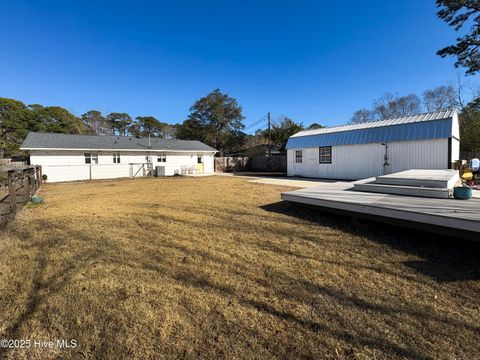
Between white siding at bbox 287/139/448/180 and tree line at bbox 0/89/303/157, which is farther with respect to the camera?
tree line at bbox 0/89/303/157

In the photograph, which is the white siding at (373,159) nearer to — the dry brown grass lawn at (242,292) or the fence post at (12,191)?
the dry brown grass lawn at (242,292)

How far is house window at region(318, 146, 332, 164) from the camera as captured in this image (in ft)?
47.6

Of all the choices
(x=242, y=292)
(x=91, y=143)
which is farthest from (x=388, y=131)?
(x=91, y=143)

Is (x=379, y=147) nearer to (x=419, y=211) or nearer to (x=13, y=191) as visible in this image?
(x=419, y=211)

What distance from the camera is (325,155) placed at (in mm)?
14773

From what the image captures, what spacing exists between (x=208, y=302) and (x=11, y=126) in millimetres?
36900

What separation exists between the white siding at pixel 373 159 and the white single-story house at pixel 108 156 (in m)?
11.3

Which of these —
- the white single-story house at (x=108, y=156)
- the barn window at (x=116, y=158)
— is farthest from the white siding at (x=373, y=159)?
the barn window at (x=116, y=158)

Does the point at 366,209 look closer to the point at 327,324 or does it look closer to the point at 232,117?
the point at 327,324

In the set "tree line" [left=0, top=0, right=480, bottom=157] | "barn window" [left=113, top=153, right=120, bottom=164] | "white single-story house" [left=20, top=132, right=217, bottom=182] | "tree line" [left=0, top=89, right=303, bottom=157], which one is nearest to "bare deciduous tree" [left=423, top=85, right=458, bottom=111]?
"tree line" [left=0, top=0, right=480, bottom=157]

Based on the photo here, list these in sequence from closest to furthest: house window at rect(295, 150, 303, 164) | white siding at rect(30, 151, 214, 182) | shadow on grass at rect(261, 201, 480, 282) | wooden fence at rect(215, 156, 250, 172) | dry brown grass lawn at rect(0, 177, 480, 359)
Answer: dry brown grass lawn at rect(0, 177, 480, 359), shadow on grass at rect(261, 201, 480, 282), white siding at rect(30, 151, 214, 182), house window at rect(295, 150, 303, 164), wooden fence at rect(215, 156, 250, 172)

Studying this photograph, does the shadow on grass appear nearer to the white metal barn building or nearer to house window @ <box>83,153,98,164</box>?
the white metal barn building

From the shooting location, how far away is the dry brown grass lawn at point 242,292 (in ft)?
6.12

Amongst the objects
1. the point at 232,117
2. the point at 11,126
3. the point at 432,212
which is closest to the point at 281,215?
the point at 432,212
